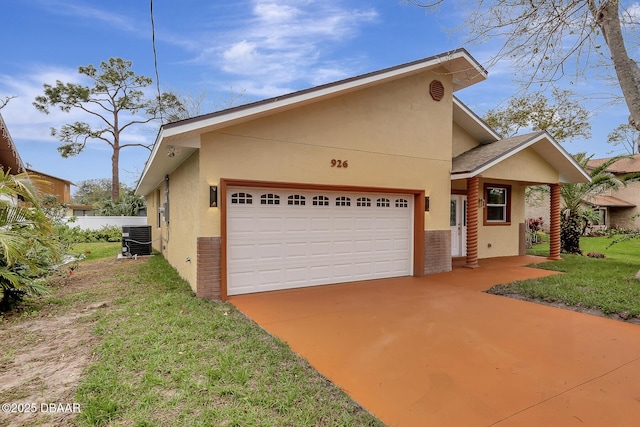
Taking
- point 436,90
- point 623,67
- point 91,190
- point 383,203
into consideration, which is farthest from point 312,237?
point 91,190

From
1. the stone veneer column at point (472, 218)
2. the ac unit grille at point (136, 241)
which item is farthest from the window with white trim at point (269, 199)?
the ac unit grille at point (136, 241)

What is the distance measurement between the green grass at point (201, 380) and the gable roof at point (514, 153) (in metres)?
7.41

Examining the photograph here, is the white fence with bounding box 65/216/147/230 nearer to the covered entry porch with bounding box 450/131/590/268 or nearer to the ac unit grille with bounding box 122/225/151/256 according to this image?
the ac unit grille with bounding box 122/225/151/256

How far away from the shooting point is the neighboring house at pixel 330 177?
6.65 m

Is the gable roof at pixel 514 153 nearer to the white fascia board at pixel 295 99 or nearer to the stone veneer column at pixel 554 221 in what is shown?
the stone veneer column at pixel 554 221

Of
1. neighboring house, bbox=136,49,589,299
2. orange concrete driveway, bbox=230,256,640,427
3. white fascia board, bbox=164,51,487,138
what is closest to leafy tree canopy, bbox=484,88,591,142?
neighboring house, bbox=136,49,589,299

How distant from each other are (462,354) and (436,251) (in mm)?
5485

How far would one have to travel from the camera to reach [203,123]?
596 centimetres

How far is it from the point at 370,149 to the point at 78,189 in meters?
63.1

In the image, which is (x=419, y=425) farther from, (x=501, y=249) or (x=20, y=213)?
(x=501, y=249)

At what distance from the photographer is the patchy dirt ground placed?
302 centimetres

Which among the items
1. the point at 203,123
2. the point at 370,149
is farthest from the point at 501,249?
the point at 203,123

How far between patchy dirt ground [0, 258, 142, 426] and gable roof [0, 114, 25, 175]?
364 centimetres

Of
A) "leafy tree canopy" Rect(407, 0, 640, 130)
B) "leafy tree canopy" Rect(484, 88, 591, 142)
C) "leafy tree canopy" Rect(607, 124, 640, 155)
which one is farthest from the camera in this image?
"leafy tree canopy" Rect(607, 124, 640, 155)
